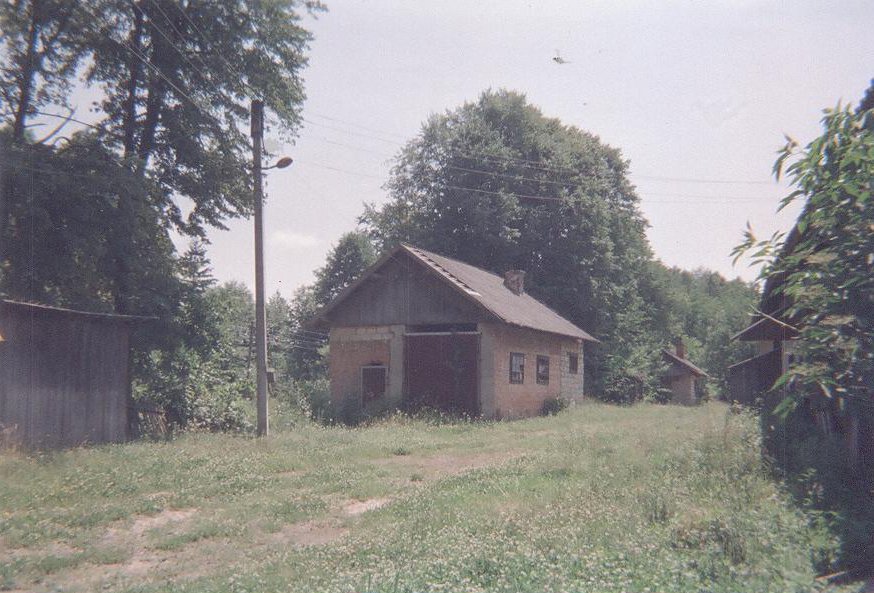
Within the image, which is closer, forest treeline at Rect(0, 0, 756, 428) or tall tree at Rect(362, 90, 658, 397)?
forest treeline at Rect(0, 0, 756, 428)

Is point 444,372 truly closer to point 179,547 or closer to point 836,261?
point 179,547

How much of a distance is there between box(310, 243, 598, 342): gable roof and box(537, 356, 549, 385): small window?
123 centimetres

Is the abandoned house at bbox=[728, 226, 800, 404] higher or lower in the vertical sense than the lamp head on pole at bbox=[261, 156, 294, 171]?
lower

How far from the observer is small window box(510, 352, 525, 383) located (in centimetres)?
2422

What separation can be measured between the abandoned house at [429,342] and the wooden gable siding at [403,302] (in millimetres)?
35

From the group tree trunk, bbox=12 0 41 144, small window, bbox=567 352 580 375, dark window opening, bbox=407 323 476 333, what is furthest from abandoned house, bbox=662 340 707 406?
tree trunk, bbox=12 0 41 144

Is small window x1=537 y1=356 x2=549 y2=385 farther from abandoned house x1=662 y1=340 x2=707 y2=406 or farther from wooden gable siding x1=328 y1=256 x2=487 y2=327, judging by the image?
abandoned house x1=662 y1=340 x2=707 y2=406

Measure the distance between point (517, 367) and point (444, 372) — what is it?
310 cm

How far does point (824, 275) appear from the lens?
703 cm

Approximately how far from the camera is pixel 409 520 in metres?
8.64

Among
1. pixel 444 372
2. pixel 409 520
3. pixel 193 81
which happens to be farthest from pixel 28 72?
pixel 409 520

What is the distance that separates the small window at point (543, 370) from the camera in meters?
26.8

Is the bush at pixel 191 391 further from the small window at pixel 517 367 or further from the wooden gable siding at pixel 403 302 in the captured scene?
the small window at pixel 517 367

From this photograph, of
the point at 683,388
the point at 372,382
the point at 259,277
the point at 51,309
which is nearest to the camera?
the point at 51,309
